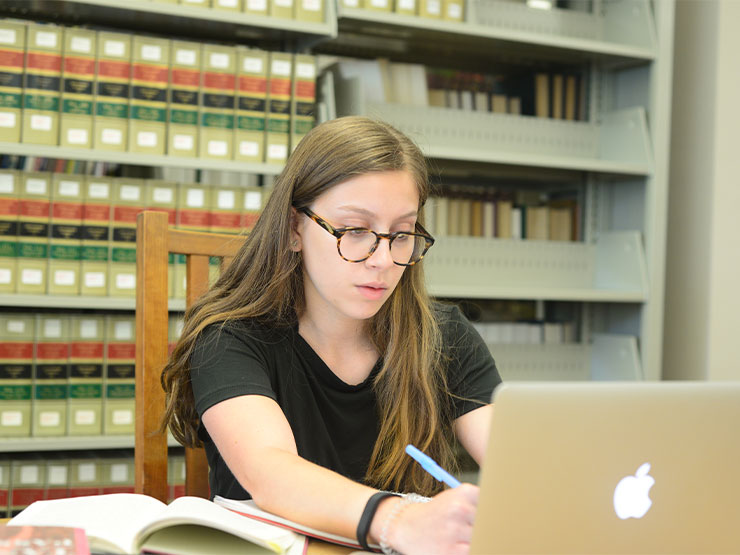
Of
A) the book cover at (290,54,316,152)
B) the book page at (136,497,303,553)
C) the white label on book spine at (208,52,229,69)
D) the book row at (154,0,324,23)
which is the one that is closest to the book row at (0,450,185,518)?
the book cover at (290,54,316,152)

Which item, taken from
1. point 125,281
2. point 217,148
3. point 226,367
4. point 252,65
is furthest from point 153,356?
point 252,65

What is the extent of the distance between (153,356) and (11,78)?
4.20ft

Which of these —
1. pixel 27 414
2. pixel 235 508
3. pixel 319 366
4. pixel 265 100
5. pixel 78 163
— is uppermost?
pixel 265 100

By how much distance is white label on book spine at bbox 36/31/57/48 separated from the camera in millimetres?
2066

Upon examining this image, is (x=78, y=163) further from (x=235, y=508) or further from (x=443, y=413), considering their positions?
(x=235, y=508)

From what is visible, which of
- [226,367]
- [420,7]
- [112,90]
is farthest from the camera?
[420,7]

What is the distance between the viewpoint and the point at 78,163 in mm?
2256

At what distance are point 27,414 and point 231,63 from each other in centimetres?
107

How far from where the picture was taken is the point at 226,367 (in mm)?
1017

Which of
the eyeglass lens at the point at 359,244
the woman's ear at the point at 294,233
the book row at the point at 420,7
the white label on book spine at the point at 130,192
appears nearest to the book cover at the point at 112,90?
the white label on book spine at the point at 130,192

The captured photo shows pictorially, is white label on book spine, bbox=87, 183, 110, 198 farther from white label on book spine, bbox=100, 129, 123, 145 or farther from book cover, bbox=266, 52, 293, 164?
book cover, bbox=266, 52, 293, 164

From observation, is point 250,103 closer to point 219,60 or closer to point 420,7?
point 219,60

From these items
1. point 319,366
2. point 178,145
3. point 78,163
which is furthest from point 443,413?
point 78,163

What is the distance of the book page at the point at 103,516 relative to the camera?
0.69 meters
